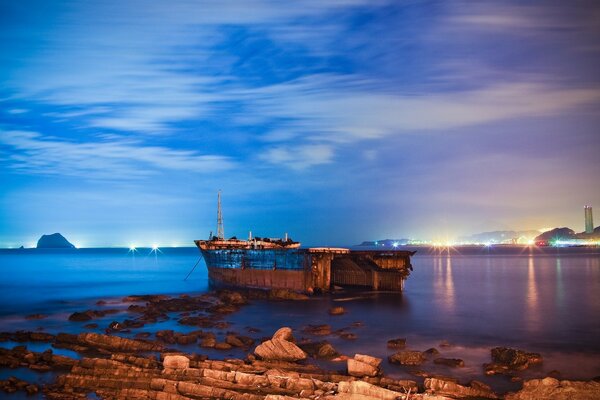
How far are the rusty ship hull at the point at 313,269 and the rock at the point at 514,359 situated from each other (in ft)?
91.5

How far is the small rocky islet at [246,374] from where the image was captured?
16.1 meters

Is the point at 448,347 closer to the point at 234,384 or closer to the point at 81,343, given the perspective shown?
the point at 234,384

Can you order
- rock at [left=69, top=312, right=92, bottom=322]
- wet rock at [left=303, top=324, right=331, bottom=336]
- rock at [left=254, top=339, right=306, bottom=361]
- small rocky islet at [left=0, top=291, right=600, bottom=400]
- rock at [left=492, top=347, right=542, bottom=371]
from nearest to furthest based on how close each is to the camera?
small rocky islet at [left=0, top=291, right=600, bottom=400], rock at [left=254, top=339, right=306, bottom=361], rock at [left=492, top=347, right=542, bottom=371], wet rock at [left=303, top=324, right=331, bottom=336], rock at [left=69, top=312, right=92, bottom=322]

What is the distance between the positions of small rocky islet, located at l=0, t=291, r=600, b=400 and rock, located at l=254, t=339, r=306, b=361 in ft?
0.15

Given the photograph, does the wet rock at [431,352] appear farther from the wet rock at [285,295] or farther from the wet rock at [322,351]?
the wet rock at [285,295]

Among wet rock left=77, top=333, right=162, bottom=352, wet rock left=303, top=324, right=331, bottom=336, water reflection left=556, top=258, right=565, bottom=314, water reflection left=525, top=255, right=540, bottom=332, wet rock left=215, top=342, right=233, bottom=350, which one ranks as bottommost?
water reflection left=556, top=258, right=565, bottom=314

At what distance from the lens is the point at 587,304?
157 feet

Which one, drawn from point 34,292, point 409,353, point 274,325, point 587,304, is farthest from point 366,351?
point 34,292

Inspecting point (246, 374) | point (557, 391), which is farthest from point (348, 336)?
point (557, 391)

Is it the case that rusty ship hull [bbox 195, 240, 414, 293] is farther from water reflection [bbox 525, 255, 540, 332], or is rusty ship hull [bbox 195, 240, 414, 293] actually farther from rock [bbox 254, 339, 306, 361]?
rock [bbox 254, 339, 306, 361]

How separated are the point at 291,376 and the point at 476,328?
2196 cm

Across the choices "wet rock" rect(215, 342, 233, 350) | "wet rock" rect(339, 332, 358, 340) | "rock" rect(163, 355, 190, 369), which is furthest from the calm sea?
"rock" rect(163, 355, 190, 369)

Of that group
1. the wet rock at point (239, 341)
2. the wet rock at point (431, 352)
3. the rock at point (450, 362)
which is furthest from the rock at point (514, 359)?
the wet rock at point (239, 341)

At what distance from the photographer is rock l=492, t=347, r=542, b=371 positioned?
22.9m
